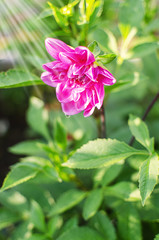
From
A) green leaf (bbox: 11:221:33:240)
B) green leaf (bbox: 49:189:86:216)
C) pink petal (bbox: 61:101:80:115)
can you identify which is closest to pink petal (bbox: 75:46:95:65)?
pink petal (bbox: 61:101:80:115)

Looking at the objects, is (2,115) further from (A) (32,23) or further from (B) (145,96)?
(A) (32,23)

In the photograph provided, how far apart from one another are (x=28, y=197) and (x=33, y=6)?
0.85m

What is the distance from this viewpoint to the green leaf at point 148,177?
553 millimetres

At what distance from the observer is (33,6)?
4.01 ft

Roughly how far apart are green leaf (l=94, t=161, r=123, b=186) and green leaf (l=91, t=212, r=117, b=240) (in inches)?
4.0

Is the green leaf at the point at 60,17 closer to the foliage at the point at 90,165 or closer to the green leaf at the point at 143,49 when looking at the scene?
the foliage at the point at 90,165

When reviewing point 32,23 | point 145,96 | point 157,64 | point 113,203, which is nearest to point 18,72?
point 32,23

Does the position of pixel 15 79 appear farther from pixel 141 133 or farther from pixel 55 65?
pixel 141 133

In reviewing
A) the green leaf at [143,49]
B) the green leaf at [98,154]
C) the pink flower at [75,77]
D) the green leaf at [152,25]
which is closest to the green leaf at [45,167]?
the green leaf at [98,154]

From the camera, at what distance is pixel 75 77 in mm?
572

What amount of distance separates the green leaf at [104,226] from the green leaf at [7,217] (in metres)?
0.31

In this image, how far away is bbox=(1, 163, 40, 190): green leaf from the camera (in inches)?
28.1

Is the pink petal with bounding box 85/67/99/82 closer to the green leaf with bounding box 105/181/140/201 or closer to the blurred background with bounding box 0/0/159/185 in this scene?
the blurred background with bounding box 0/0/159/185

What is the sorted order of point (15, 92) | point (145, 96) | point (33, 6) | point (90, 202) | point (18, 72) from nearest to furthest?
point (18, 72) → point (90, 202) → point (33, 6) → point (145, 96) → point (15, 92)
